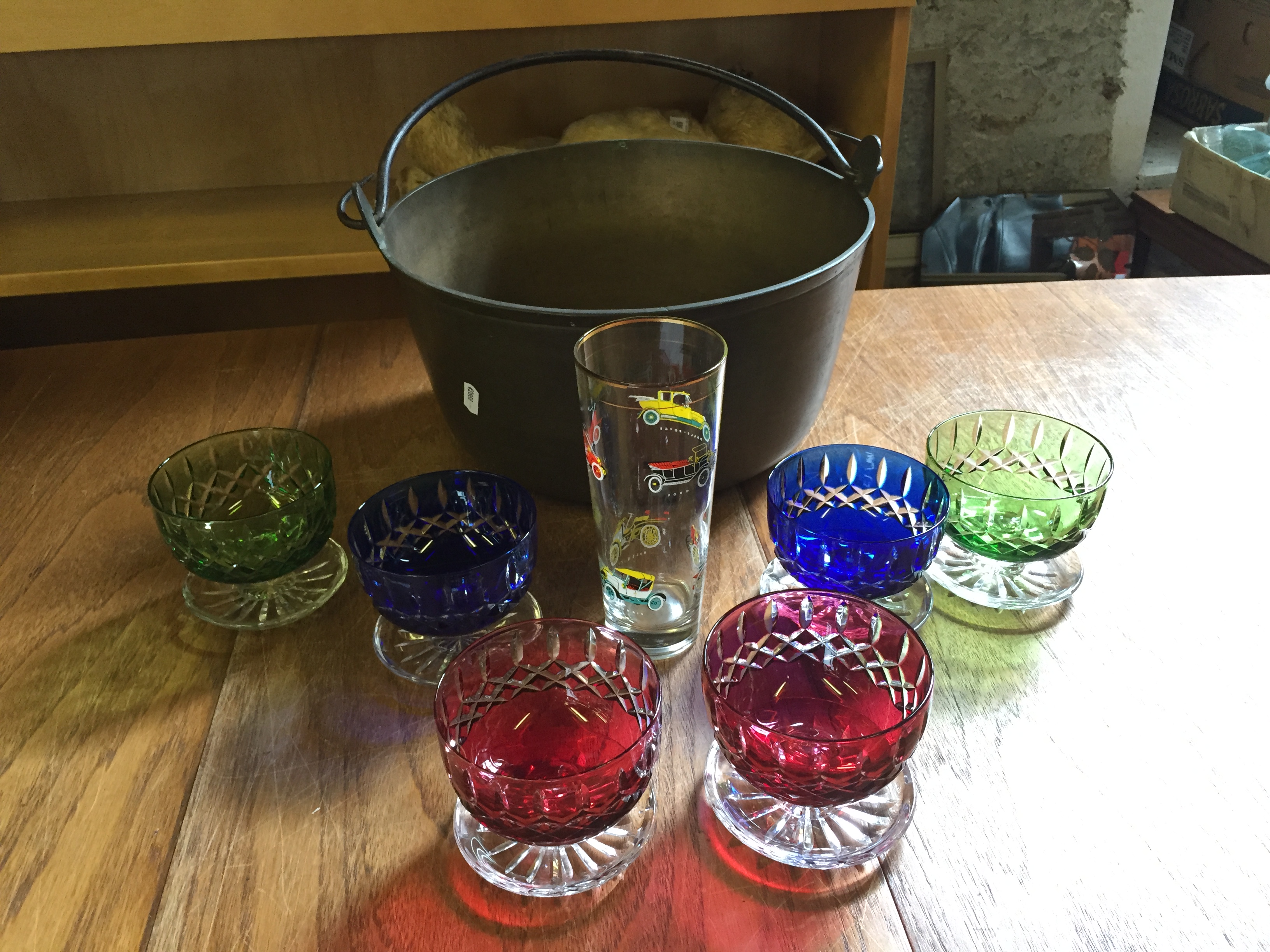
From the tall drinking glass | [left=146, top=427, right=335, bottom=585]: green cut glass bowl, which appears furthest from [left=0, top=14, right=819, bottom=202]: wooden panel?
the tall drinking glass

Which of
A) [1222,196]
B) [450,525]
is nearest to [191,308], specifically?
[450,525]

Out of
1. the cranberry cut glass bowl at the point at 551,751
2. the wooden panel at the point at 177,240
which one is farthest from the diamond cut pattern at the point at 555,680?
the wooden panel at the point at 177,240

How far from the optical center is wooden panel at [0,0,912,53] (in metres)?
1.08

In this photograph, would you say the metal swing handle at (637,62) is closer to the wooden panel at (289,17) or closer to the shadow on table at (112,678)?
the shadow on table at (112,678)

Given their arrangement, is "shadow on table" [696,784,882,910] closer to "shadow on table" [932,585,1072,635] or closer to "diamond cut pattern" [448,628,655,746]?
"diamond cut pattern" [448,628,655,746]

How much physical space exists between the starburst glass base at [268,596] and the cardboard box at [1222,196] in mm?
1792

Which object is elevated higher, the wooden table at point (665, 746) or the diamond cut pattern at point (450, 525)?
the diamond cut pattern at point (450, 525)

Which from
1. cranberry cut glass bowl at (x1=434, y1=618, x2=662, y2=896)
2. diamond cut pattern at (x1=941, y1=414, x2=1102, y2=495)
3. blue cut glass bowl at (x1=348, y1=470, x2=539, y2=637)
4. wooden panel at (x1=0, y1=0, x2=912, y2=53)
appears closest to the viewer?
cranberry cut glass bowl at (x1=434, y1=618, x2=662, y2=896)

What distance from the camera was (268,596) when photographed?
633 mm

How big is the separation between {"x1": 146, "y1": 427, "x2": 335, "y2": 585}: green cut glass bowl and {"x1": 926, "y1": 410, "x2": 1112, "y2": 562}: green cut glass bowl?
1.32 feet

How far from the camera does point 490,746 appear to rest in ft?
1.59

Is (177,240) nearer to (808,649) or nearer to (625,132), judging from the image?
(625,132)

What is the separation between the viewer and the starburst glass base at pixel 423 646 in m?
0.57

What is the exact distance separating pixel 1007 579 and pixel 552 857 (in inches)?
13.7
